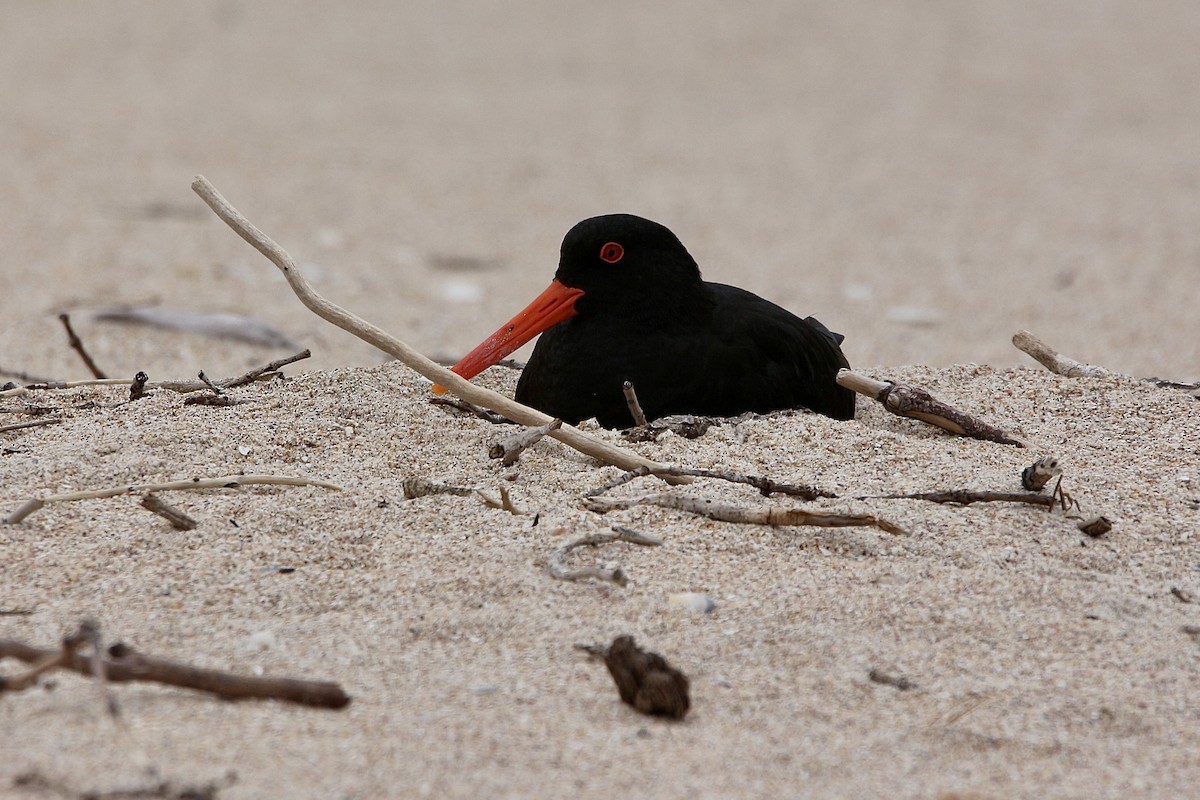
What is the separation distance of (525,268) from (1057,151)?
5.37 meters

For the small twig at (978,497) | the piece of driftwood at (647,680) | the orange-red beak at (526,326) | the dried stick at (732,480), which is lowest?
the piece of driftwood at (647,680)

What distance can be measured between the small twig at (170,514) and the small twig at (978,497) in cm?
158

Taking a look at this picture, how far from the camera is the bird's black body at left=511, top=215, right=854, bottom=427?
404 centimetres

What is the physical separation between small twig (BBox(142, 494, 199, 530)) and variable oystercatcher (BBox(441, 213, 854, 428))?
1353mm

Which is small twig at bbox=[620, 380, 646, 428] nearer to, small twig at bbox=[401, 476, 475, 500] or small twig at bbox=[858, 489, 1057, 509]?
small twig at bbox=[401, 476, 475, 500]

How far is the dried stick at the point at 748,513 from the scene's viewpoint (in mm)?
2912

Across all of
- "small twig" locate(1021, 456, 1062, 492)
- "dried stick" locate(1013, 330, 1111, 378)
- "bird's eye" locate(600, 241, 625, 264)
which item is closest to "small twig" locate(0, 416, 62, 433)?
"bird's eye" locate(600, 241, 625, 264)

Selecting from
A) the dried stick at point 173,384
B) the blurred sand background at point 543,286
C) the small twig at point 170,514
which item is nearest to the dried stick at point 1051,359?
the blurred sand background at point 543,286

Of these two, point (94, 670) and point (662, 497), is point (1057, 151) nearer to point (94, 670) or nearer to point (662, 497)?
point (662, 497)

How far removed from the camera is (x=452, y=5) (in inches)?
612

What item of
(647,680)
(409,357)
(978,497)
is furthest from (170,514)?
(978,497)

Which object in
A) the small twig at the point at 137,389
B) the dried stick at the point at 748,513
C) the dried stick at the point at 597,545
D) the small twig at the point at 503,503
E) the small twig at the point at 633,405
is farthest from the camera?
the small twig at the point at 137,389

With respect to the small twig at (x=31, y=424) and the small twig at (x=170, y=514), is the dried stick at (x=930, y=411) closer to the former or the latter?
the small twig at (x=170, y=514)

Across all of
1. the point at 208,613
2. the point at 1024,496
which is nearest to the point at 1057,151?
the point at 1024,496
